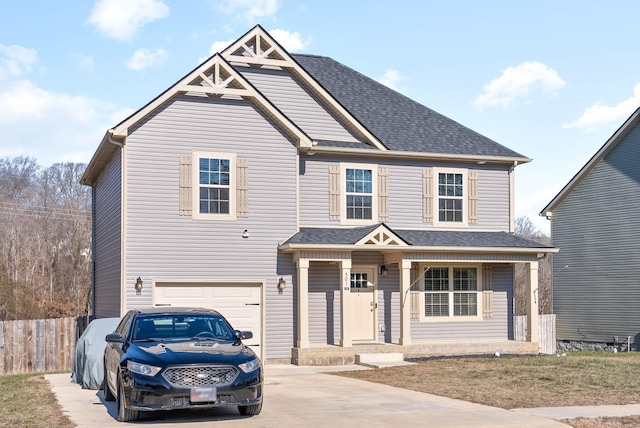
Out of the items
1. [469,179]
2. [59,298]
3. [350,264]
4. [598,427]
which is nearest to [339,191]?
[350,264]

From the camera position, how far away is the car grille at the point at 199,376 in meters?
11.3

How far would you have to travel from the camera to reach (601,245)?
32.0 metres

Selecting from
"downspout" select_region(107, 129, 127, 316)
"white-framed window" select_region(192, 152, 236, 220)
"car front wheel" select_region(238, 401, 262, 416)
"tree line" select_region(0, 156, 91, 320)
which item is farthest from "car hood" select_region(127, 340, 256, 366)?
"tree line" select_region(0, 156, 91, 320)

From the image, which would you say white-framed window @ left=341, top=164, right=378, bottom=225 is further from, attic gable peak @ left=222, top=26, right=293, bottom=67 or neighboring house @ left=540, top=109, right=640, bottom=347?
neighboring house @ left=540, top=109, right=640, bottom=347

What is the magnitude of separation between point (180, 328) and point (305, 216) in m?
11.5

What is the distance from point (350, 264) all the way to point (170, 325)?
10765 millimetres

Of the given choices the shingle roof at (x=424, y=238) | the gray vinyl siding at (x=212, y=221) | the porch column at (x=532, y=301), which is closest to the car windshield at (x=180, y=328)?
the gray vinyl siding at (x=212, y=221)

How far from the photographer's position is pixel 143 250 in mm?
21906

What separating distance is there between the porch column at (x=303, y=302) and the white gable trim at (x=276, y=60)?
178 inches

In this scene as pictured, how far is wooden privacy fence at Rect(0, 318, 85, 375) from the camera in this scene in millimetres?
24125

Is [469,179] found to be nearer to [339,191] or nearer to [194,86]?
[339,191]

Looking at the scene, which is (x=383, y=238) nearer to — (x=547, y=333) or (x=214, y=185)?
(x=214, y=185)

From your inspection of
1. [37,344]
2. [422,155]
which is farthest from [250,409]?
[422,155]

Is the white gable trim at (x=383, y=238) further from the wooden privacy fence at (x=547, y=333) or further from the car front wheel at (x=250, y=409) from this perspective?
the car front wheel at (x=250, y=409)
